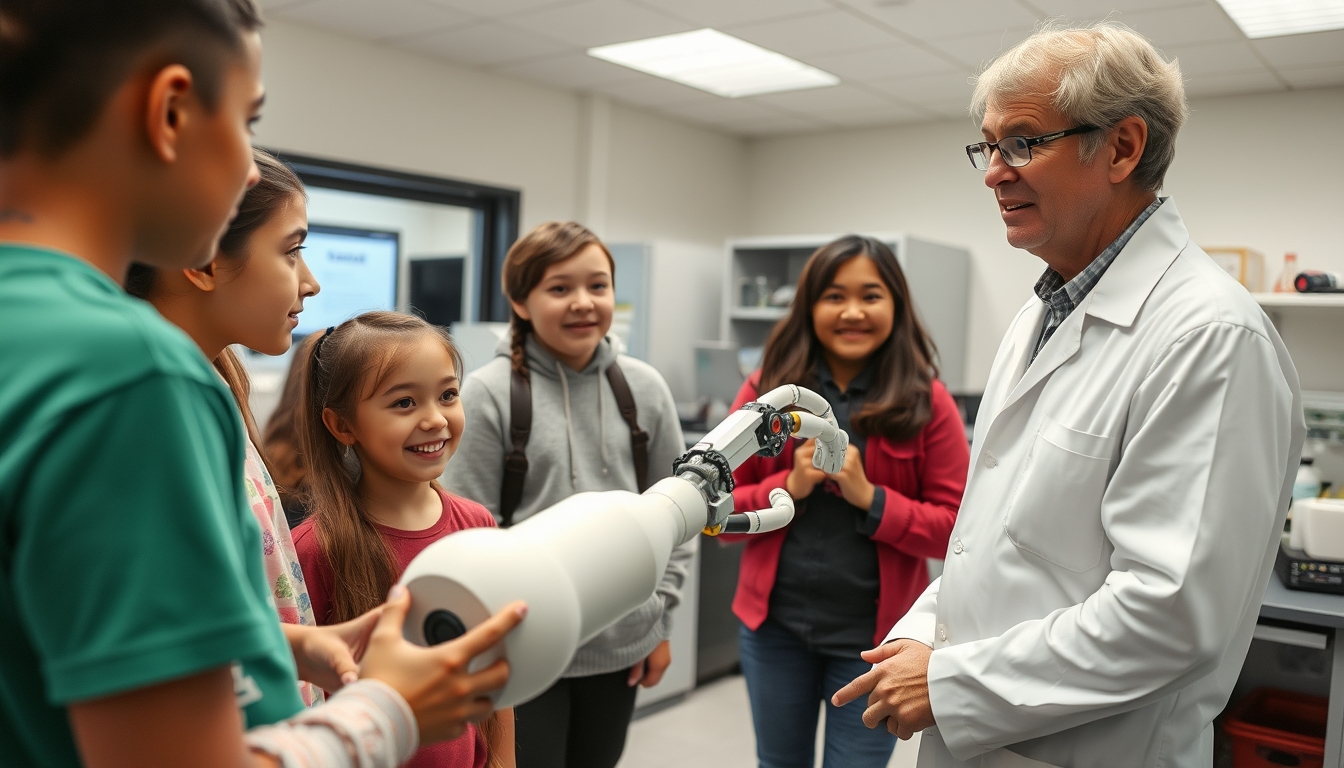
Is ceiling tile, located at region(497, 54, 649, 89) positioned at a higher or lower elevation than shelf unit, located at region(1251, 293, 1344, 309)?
higher

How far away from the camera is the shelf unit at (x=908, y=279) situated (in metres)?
4.39

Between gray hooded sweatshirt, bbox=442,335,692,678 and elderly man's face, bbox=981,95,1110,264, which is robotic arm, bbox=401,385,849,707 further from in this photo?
gray hooded sweatshirt, bbox=442,335,692,678

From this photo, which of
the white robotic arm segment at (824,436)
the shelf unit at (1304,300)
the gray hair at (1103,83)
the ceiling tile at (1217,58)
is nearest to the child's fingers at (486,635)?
the white robotic arm segment at (824,436)

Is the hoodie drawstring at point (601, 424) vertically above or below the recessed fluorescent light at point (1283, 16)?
below

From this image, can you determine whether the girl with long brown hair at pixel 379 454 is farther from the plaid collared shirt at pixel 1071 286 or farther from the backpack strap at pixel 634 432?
the plaid collared shirt at pixel 1071 286

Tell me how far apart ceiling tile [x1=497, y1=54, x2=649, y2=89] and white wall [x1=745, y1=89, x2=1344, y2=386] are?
58.4 inches

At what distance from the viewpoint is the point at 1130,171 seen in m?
1.17

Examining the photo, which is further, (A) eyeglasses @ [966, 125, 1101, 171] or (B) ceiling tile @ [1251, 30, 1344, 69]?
(B) ceiling tile @ [1251, 30, 1344, 69]

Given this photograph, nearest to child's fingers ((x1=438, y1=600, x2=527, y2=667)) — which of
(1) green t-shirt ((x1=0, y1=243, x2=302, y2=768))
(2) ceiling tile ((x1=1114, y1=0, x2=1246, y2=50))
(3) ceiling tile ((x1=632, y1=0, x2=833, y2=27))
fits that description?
(1) green t-shirt ((x1=0, y1=243, x2=302, y2=768))

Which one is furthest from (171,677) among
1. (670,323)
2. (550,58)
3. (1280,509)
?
(670,323)

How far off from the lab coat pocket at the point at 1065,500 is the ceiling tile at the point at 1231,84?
3299 mm

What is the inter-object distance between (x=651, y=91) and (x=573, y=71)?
1.54 feet

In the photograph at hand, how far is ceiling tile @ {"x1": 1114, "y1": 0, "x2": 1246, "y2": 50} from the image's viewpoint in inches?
121

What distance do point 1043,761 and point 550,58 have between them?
350cm
